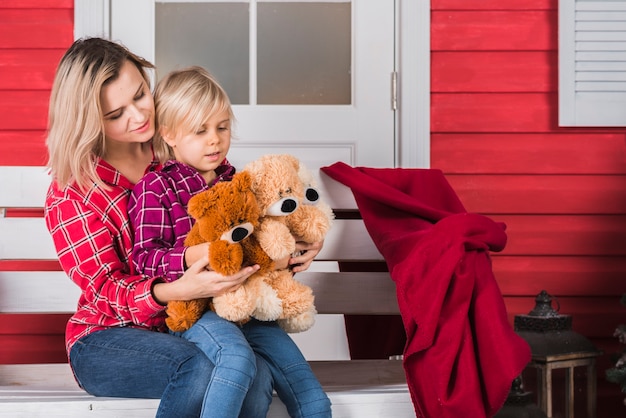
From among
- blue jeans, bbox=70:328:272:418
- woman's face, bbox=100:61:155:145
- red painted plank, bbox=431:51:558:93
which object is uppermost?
red painted plank, bbox=431:51:558:93

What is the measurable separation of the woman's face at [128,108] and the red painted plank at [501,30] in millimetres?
1295

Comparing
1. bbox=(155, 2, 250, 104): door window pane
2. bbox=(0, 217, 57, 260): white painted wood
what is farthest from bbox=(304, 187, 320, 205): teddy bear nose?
bbox=(155, 2, 250, 104): door window pane

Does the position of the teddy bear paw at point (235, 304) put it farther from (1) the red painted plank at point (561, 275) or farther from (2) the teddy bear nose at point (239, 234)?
(1) the red painted plank at point (561, 275)

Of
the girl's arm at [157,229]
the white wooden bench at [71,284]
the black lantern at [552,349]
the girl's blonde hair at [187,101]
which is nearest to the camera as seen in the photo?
the girl's arm at [157,229]

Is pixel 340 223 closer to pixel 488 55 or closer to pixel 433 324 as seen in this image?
pixel 433 324

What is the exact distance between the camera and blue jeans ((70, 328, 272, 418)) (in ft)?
5.07

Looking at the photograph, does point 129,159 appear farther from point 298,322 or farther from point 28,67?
point 28,67

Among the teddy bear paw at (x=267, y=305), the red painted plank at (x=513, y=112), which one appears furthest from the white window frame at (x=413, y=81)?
the teddy bear paw at (x=267, y=305)

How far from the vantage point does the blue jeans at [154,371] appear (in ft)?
5.07

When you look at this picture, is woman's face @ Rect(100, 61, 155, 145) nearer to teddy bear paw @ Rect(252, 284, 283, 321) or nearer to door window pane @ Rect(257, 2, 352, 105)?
teddy bear paw @ Rect(252, 284, 283, 321)

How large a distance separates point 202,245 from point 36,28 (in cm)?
153

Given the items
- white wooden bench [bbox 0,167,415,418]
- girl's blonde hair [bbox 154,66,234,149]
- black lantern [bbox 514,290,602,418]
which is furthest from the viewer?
black lantern [bbox 514,290,602,418]

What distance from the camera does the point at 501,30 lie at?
2.78 meters

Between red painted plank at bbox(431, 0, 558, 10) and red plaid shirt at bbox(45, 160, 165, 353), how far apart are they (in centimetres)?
145
